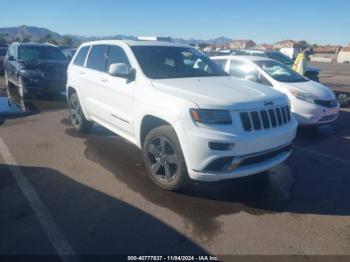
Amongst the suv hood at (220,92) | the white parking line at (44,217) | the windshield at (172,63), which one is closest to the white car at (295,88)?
the windshield at (172,63)

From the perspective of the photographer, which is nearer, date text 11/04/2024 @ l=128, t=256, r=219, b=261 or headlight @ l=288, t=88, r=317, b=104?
date text 11/04/2024 @ l=128, t=256, r=219, b=261

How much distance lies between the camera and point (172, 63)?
5062 mm

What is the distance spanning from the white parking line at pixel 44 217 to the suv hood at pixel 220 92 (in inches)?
78.2

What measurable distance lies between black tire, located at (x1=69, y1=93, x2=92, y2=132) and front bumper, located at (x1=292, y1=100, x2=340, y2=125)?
178 inches

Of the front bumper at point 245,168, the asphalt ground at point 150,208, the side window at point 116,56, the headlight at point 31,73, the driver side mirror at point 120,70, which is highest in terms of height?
the side window at point 116,56

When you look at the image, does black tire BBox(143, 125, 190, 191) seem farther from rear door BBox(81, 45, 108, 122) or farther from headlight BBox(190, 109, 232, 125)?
rear door BBox(81, 45, 108, 122)

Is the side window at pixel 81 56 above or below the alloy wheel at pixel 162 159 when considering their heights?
above

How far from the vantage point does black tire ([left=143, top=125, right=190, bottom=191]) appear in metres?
3.87

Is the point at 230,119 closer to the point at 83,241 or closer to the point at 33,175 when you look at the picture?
the point at 83,241

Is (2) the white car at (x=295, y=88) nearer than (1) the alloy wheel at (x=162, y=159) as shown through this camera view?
No

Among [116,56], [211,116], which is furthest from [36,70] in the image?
[211,116]

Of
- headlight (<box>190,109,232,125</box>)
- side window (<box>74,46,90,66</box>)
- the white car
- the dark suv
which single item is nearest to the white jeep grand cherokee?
headlight (<box>190,109,232,125</box>)

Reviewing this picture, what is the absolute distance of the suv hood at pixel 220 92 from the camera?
12.1ft

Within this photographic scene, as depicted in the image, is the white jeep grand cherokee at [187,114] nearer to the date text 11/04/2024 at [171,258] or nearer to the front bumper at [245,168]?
the front bumper at [245,168]
